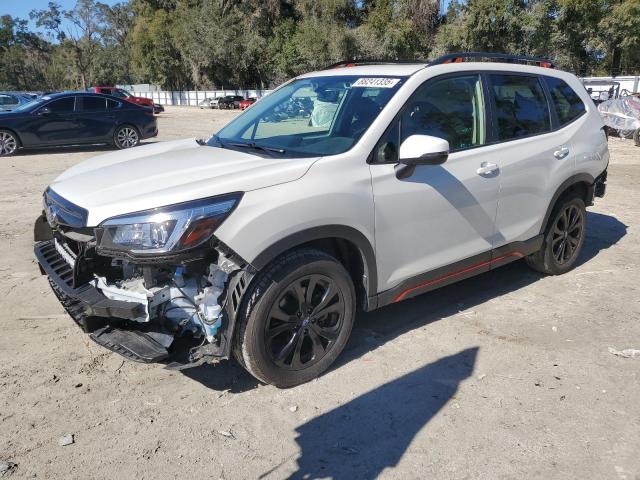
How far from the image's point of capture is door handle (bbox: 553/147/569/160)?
15.6ft

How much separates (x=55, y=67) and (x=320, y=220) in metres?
105

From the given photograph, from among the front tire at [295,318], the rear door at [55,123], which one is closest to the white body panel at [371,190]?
the front tire at [295,318]

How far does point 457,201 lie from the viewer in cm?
391

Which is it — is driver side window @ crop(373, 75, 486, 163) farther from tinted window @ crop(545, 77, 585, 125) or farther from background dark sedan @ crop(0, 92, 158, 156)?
background dark sedan @ crop(0, 92, 158, 156)

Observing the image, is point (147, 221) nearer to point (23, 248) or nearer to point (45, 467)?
point (45, 467)

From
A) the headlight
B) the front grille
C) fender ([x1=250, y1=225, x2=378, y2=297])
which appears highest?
the headlight

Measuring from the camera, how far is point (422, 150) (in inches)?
132

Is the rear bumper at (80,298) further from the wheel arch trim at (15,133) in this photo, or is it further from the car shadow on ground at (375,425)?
the wheel arch trim at (15,133)

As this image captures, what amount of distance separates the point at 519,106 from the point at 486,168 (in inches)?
34.3

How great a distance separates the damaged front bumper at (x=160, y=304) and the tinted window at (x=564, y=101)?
3.44 m

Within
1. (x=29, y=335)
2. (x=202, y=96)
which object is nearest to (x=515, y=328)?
(x=29, y=335)

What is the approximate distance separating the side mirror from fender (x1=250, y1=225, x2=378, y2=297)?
1.80 feet

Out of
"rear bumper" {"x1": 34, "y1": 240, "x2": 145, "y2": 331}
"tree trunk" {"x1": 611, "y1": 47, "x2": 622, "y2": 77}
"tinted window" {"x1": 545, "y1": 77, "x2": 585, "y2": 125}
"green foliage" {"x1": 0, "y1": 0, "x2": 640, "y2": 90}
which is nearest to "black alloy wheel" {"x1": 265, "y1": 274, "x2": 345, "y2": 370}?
"rear bumper" {"x1": 34, "y1": 240, "x2": 145, "y2": 331}

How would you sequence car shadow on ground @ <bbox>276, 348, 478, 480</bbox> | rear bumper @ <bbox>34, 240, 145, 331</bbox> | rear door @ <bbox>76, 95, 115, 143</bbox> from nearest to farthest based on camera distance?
car shadow on ground @ <bbox>276, 348, 478, 480</bbox>
rear bumper @ <bbox>34, 240, 145, 331</bbox>
rear door @ <bbox>76, 95, 115, 143</bbox>
